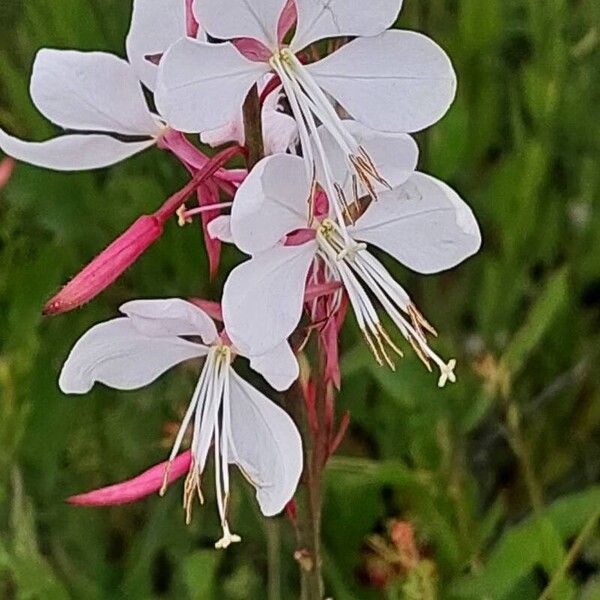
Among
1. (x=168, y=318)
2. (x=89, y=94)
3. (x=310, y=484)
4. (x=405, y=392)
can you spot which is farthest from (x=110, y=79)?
(x=405, y=392)

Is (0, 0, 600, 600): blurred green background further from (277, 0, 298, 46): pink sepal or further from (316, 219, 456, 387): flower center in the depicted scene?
(277, 0, 298, 46): pink sepal

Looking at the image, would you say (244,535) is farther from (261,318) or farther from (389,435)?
(261,318)

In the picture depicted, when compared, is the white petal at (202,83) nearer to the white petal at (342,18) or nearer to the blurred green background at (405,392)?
the white petal at (342,18)

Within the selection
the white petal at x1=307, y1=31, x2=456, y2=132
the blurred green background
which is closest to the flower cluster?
the white petal at x1=307, y1=31, x2=456, y2=132

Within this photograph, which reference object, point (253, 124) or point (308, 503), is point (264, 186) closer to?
point (253, 124)

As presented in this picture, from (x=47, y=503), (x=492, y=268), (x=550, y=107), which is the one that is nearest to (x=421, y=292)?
(x=492, y=268)
